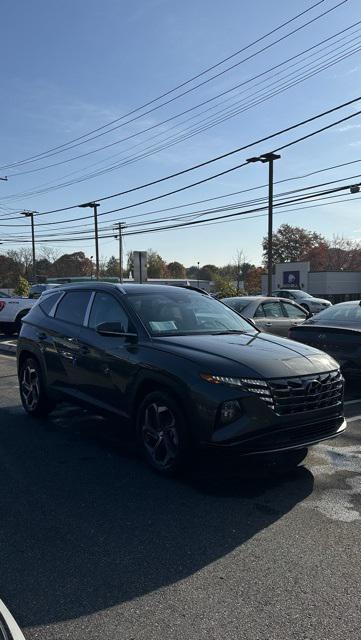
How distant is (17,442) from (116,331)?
5.81 ft

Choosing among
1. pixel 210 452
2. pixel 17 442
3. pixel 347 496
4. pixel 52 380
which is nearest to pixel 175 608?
pixel 210 452

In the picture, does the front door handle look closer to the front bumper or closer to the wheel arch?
the wheel arch

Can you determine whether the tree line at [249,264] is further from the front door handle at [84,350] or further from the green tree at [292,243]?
the front door handle at [84,350]

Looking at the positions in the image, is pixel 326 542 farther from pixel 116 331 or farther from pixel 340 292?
pixel 340 292

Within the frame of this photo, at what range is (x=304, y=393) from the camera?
4488 millimetres

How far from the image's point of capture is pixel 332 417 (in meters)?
4.78

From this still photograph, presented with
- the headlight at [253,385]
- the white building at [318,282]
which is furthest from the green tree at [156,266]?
the headlight at [253,385]

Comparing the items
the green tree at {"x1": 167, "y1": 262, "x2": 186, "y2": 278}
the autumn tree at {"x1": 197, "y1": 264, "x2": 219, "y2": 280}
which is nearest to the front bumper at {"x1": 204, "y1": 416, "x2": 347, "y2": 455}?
the autumn tree at {"x1": 197, "y1": 264, "x2": 219, "y2": 280}

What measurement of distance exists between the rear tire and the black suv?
0.15 metres

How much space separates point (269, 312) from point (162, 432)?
713 centimetres

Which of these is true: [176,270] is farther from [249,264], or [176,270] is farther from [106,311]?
[106,311]

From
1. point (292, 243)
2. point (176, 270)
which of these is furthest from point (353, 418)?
point (176, 270)

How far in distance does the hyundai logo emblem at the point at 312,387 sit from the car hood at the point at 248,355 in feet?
0.27

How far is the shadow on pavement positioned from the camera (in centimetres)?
311
